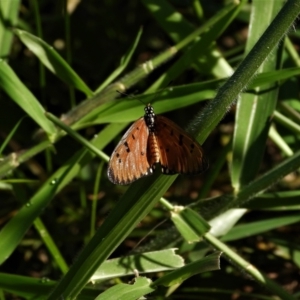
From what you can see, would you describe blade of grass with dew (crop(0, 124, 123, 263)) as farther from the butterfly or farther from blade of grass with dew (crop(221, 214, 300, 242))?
blade of grass with dew (crop(221, 214, 300, 242))

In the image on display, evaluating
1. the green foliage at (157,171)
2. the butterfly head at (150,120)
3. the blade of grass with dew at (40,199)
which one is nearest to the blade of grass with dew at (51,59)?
the green foliage at (157,171)

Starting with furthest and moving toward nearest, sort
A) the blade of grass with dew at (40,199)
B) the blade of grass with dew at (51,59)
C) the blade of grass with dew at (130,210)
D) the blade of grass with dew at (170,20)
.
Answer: the blade of grass with dew at (170,20) < the blade of grass with dew at (51,59) < the blade of grass with dew at (40,199) < the blade of grass with dew at (130,210)

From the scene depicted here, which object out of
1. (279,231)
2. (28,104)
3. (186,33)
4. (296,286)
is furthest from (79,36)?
(296,286)

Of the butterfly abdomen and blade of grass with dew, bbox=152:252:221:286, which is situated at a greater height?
the butterfly abdomen

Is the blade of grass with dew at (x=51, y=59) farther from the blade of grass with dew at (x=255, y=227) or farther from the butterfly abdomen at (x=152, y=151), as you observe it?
the blade of grass with dew at (x=255, y=227)

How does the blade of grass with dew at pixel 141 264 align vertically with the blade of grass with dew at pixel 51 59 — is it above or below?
below

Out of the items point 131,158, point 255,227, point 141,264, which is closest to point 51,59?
point 131,158

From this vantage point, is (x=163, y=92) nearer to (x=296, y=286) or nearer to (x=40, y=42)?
(x=40, y=42)

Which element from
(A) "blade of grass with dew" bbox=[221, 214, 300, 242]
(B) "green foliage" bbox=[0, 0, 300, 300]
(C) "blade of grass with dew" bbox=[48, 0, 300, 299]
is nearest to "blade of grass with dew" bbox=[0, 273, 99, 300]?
(B) "green foliage" bbox=[0, 0, 300, 300]
